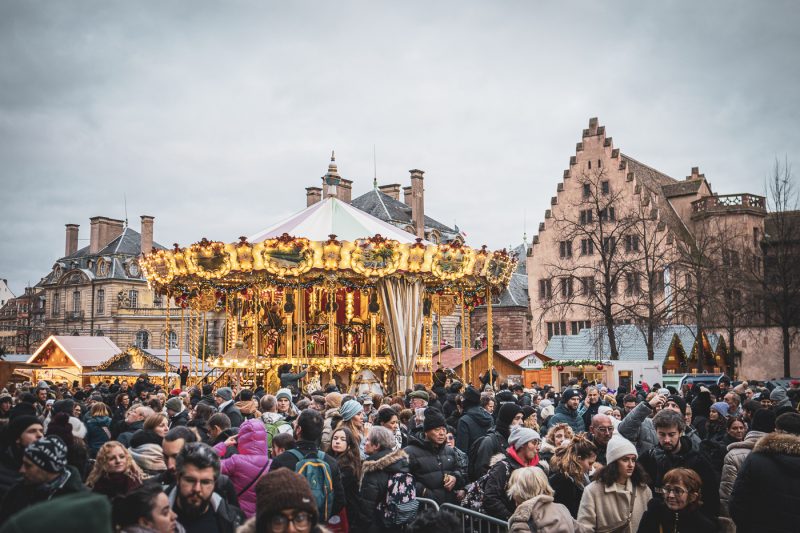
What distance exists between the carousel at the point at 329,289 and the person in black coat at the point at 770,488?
14.5 meters

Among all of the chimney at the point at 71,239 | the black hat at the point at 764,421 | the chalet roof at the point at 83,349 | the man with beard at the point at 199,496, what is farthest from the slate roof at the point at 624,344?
the chimney at the point at 71,239

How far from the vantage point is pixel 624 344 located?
116 feet

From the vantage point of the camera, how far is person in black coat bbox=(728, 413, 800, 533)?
502cm

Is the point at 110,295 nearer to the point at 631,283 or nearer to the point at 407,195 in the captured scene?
the point at 407,195

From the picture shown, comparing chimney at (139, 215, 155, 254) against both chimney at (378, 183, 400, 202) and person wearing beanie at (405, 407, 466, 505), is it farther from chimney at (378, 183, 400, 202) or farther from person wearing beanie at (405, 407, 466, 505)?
person wearing beanie at (405, 407, 466, 505)

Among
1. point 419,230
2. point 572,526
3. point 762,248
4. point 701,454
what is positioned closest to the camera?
point 572,526

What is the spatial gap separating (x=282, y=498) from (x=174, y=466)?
1.84 meters

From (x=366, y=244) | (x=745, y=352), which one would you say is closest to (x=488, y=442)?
(x=366, y=244)

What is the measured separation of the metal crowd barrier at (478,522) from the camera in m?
5.45

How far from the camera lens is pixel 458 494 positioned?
259 inches

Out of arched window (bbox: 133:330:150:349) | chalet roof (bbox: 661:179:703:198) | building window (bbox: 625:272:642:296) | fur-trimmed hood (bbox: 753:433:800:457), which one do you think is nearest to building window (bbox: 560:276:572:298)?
building window (bbox: 625:272:642:296)

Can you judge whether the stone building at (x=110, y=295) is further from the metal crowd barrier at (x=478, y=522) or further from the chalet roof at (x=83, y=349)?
the metal crowd barrier at (x=478, y=522)

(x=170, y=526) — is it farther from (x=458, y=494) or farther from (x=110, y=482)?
(x=458, y=494)

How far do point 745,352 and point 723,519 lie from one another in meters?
37.3
